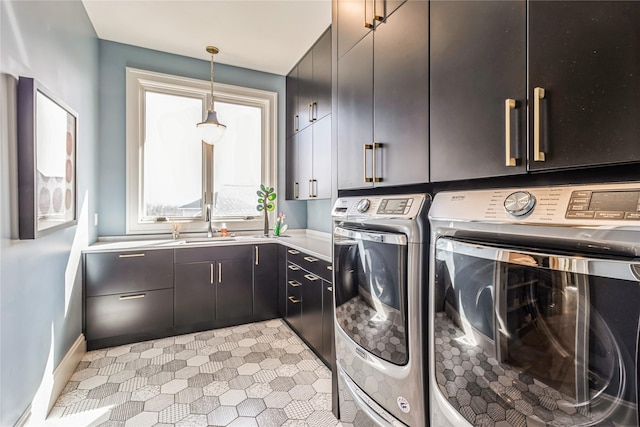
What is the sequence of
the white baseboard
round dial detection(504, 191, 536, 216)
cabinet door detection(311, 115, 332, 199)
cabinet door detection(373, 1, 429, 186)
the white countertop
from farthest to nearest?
cabinet door detection(311, 115, 332, 199)
the white countertop
the white baseboard
cabinet door detection(373, 1, 429, 186)
round dial detection(504, 191, 536, 216)

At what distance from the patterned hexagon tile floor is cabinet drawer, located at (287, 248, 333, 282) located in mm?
689

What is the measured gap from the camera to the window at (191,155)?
321 centimetres

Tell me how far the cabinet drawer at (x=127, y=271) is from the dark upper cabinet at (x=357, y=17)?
2.25 meters

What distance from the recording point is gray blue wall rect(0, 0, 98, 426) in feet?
4.51

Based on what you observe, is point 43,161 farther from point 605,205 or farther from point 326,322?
point 605,205

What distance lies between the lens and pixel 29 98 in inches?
59.2

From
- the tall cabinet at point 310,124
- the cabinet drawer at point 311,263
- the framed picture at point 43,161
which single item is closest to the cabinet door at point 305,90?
the tall cabinet at point 310,124

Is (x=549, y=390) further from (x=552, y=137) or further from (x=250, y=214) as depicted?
(x=250, y=214)

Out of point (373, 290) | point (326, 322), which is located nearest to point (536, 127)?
point (373, 290)

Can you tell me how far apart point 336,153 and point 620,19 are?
4.09 feet

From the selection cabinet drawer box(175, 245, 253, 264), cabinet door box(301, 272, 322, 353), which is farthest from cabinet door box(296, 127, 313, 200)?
cabinet door box(301, 272, 322, 353)

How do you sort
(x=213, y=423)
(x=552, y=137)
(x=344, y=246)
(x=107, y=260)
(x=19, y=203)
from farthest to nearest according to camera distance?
1. (x=107, y=260)
2. (x=213, y=423)
3. (x=344, y=246)
4. (x=19, y=203)
5. (x=552, y=137)

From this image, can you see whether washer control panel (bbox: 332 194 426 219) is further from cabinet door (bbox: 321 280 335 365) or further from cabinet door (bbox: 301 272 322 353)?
cabinet door (bbox: 301 272 322 353)

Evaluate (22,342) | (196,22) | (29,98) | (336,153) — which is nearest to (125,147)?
(196,22)
